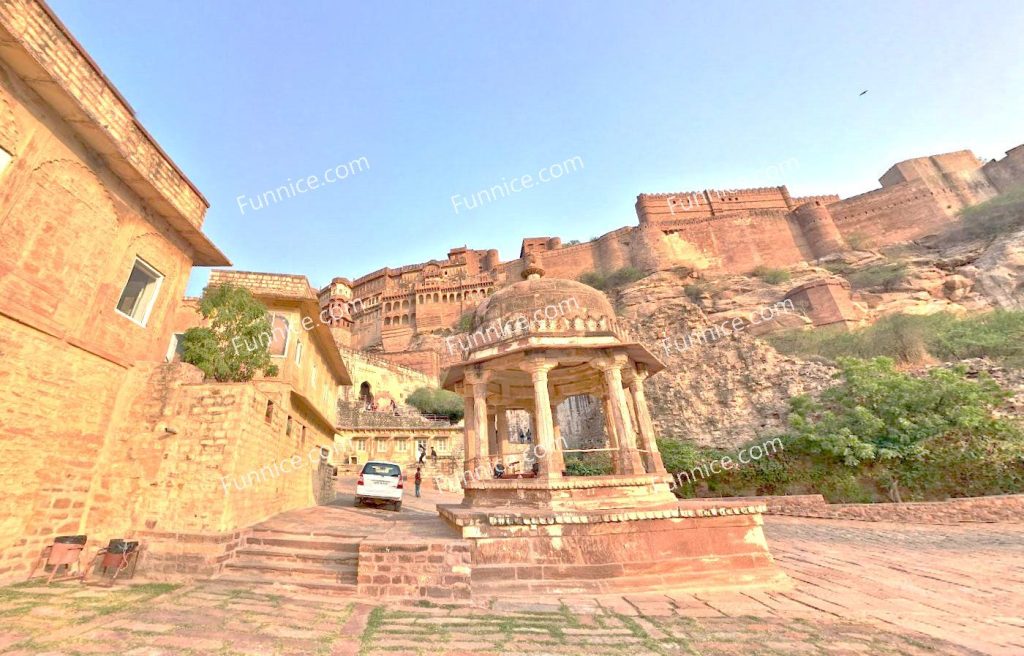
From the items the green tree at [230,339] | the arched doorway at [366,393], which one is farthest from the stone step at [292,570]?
the arched doorway at [366,393]

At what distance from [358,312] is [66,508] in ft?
176

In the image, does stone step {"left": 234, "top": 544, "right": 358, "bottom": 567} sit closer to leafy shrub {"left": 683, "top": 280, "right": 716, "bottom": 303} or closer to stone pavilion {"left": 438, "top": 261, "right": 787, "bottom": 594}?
stone pavilion {"left": 438, "top": 261, "right": 787, "bottom": 594}

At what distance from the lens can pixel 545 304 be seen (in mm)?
9703

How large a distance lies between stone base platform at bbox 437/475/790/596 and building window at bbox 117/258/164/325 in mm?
7521

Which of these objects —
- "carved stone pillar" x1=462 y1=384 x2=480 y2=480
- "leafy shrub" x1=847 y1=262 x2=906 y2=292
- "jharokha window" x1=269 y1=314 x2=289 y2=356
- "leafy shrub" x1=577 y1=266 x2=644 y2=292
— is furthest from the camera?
"leafy shrub" x1=577 y1=266 x2=644 y2=292

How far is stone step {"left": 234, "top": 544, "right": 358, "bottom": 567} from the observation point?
6.50 meters

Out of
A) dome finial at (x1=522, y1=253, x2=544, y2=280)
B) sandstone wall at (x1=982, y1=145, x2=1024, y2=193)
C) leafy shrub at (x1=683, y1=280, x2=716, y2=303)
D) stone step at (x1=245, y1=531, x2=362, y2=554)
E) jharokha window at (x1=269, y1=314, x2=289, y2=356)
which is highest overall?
sandstone wall at (x1=982, y1=145, x2=1024, y2=193)

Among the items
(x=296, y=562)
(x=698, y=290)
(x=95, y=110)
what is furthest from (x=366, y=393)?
(x=698, y=290)

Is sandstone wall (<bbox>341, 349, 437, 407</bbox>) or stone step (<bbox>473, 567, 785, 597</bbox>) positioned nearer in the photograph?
stone step (<bbox>473, 567, 785, 597</bbox>)

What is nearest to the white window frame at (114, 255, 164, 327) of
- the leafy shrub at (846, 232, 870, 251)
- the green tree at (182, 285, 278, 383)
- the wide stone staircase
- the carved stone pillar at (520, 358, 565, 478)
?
the green tree at (182, 285, 278, 383)

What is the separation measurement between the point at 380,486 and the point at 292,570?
6139mm

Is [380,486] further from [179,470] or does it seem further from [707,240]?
[707,240]

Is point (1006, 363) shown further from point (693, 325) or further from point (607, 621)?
point (607, 621)

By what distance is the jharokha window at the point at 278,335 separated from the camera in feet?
37.3
